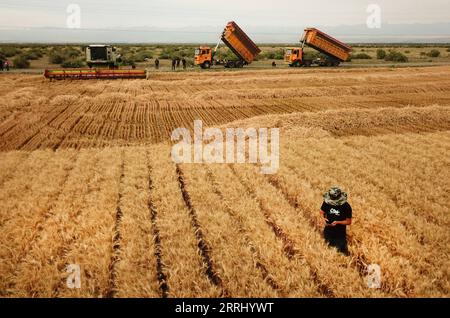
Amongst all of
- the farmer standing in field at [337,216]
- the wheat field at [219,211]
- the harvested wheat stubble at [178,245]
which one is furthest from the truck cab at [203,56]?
the farmer standing in field at [337,216]

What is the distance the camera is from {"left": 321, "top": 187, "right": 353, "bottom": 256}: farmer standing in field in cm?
637

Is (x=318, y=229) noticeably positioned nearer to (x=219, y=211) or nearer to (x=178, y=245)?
(x=219, y=211)

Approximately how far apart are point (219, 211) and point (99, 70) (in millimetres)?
31110

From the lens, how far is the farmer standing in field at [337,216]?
20.9ft

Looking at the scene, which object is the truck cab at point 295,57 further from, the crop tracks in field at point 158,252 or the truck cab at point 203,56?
the crop tracks in field at point 158,252

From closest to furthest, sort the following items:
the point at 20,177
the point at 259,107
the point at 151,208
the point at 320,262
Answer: the point at 320,262 → the point at 151,208 → the point at 20,177 → the point at 259,107

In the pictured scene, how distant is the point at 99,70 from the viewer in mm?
35062

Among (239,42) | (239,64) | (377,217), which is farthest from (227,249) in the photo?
(239,64)

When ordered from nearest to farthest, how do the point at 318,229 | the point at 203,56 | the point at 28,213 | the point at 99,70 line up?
the point at 318,229 < the point at 28,213 < the point at 99,70 < the point at 203,56

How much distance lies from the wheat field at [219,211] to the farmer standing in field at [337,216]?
0.31 metres

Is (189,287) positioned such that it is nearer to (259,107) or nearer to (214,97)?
(259,107)
